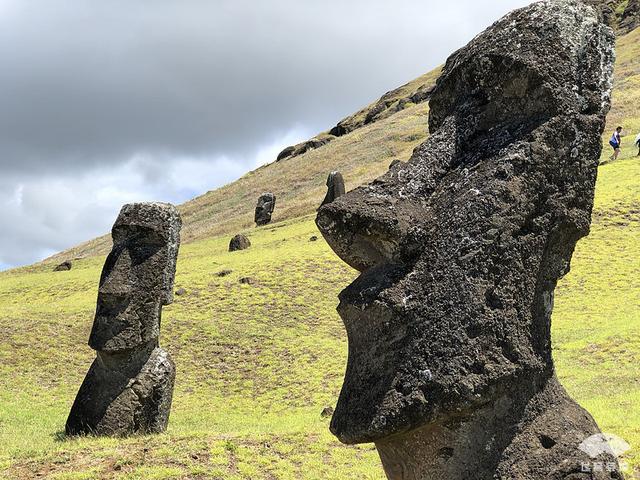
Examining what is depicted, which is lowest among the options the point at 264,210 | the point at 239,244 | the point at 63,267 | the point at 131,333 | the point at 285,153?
the point at 239,244

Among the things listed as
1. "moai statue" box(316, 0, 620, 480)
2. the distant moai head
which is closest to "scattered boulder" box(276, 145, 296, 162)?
the distant moai head

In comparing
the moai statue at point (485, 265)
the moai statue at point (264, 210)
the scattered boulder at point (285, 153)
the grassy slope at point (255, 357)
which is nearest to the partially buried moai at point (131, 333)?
the grassy slope at point (255, 357)

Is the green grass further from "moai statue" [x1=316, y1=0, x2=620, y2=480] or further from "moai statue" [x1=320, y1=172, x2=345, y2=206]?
"moai statue" [x1=320, y1=172, x2=345, y2=206]

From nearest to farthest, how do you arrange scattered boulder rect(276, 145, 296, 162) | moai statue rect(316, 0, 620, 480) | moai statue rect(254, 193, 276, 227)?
moai statue rect(316, 0, 620, 480) < moai statue rect(254, 193, 276, 227) < scattered boulder rect(276, 145, 296, 162)

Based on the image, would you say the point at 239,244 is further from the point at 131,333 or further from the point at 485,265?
the point at 485,265

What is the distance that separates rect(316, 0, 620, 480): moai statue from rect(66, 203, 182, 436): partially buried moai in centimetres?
867

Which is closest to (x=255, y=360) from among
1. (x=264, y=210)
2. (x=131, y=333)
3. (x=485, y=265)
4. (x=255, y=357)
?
(x=255, y=357)

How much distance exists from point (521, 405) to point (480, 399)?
28cm

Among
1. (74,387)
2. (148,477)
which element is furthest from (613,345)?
(74,387)

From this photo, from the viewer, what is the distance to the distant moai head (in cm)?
1151

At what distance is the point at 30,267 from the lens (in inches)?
1601

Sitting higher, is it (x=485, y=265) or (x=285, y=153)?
(x=285, y=153)

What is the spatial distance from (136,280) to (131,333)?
2.81 feet

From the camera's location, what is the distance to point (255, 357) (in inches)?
728
